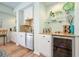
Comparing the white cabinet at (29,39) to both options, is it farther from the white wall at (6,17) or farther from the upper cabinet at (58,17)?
the white wall at (6,17)

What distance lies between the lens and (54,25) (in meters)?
2.28

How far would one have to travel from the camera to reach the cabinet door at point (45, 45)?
195cm

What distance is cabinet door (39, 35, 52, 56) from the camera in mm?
1946

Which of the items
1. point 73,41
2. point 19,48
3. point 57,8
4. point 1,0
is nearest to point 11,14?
point 1,0

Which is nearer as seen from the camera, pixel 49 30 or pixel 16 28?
pixel 16 28

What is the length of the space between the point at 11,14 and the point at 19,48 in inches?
26.7

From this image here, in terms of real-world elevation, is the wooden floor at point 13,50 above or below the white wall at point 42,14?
below

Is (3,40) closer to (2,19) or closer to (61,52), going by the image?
(2,19)

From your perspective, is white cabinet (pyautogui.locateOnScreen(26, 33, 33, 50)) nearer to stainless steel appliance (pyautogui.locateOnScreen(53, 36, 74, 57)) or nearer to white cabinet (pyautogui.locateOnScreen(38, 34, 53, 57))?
white cabinet (pyautogui.locateOnScreen(38, 34, 53, 57))

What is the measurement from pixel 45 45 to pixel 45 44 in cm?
2

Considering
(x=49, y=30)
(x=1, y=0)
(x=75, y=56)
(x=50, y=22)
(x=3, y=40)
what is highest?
(x=1, y=0)

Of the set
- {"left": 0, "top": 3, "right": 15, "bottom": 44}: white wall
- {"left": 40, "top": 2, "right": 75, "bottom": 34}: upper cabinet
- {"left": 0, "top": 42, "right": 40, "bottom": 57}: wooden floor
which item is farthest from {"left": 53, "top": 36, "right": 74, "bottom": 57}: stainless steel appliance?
{"left": 0, "top": 3, "right": 15, "bottom": 44}: white wall

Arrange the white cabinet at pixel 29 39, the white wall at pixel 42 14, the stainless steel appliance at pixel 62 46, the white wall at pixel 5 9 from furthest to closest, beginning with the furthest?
the white cabinet at pixel 29 39, the white wall at pixel 42 14, the white wall at pixel 5 9, the stainless steel appliance at pixel 62 46

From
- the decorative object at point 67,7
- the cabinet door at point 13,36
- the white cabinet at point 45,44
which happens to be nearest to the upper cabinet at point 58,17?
the decorative object at point 67,7
